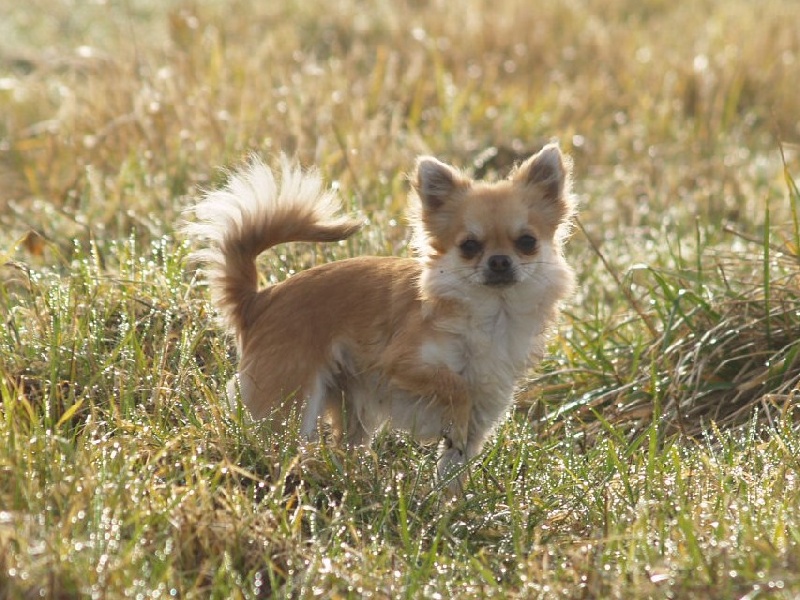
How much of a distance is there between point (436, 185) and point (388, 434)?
0.94 m

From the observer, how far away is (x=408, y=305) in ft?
14.2

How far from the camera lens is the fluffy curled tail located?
4418 millimetres

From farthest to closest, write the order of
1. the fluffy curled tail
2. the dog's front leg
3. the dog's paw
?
the fluffy curled tail, the dog's front leg, the dog's paw

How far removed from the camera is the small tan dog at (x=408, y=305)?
13.8 ft

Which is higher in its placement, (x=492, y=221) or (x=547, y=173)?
(x=547, y=173)

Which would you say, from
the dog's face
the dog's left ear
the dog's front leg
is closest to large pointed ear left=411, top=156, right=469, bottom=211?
the dog's face

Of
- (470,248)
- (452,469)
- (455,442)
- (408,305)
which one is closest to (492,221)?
(470,248)

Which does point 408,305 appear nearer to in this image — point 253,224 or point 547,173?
point 253,224

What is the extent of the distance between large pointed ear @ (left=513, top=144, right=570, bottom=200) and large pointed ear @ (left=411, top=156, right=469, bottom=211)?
9.0 inches

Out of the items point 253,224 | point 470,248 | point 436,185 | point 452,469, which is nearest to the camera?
point 452,469

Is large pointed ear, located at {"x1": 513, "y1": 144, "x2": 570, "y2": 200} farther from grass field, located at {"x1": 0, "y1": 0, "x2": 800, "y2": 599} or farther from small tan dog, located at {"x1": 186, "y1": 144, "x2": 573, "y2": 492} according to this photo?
grass field, located at {"x1": 0, "y1": 0, "x2": 800, "y2": 599}

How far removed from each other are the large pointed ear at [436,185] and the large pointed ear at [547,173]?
0.23 meters

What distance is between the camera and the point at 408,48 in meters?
10.7

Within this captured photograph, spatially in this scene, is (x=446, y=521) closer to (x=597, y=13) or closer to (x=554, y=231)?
(x=554, y=231)
